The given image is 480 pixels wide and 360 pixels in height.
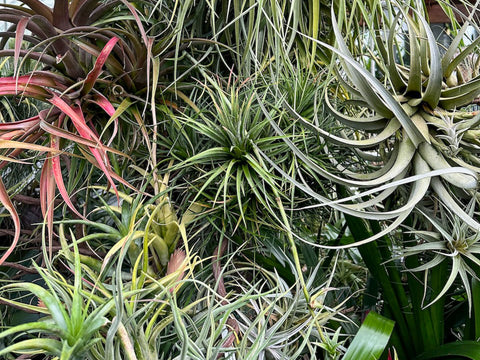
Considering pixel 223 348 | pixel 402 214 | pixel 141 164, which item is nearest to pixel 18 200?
pixel 141 164

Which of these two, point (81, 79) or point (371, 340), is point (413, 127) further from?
A: point (81, 79)

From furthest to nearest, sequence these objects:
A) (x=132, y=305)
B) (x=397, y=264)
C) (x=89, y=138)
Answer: (x=397, y=264) < (x=89, y=138) < (x=132, y=305)

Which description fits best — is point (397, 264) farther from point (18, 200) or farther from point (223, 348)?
point (18, 200)

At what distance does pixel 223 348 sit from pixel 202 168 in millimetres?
267

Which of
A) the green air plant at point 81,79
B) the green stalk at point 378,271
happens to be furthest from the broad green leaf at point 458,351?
the green air plant at point 81,79

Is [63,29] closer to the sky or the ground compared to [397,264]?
closer to the sky

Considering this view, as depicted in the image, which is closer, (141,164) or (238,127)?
(238,127)

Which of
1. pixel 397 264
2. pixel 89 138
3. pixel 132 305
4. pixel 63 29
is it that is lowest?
pixel 397 264

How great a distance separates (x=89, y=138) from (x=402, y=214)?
0.37 metres

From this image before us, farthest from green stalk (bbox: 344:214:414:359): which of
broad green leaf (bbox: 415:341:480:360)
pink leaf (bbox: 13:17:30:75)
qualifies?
pink leaf (bbox: 13:17:30:75)

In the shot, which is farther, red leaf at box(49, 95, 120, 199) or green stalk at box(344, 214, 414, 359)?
green stalk at box(344, 214, 414, 359)

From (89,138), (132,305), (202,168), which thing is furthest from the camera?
(202,168)

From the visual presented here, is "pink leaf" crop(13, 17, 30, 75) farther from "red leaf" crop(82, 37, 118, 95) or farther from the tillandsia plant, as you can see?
the tillandsia plant

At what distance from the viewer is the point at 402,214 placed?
53 centimetres
